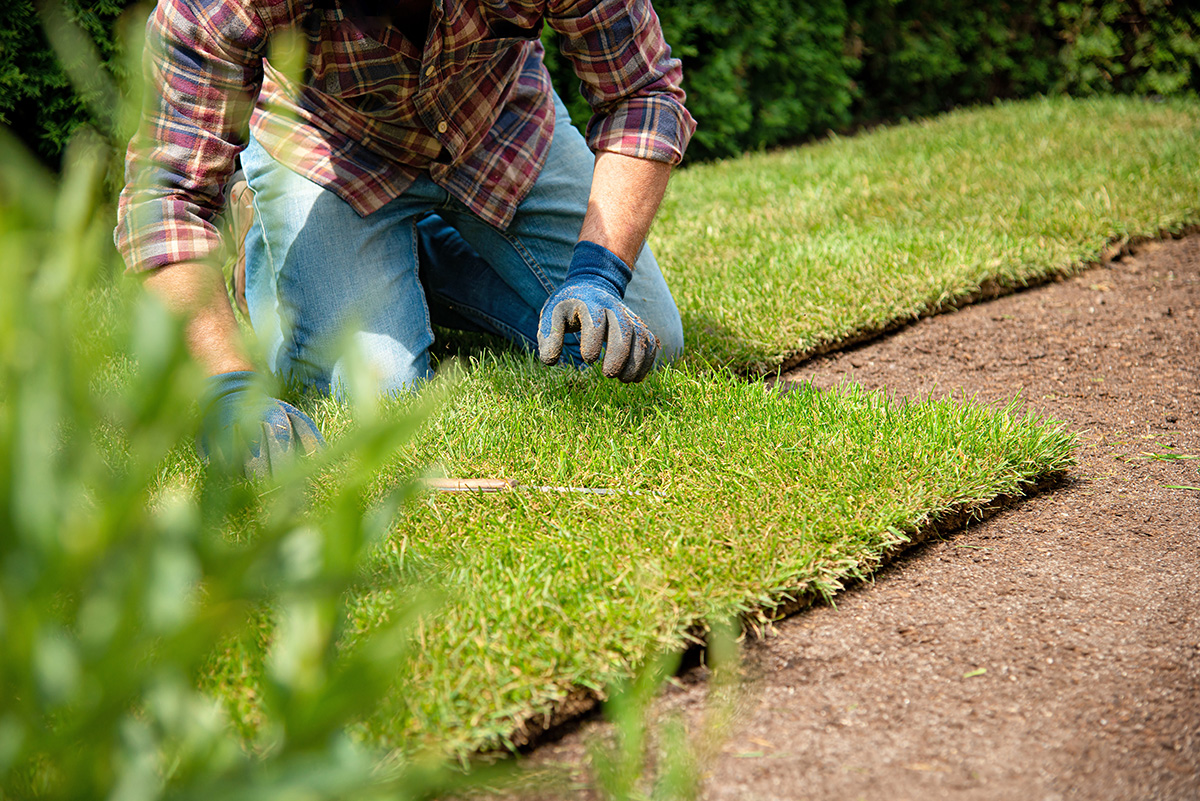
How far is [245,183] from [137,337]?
2345 millimetres

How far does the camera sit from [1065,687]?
1425 mm

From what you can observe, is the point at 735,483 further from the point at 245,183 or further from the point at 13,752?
the point at 245,183

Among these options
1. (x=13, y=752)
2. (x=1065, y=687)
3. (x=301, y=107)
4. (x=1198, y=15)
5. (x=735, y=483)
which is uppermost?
(x=1198, y=15)

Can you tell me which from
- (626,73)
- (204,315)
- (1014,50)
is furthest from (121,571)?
(1014,50)

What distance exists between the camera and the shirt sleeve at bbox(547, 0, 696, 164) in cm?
220

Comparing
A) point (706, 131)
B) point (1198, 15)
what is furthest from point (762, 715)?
point (1198, 15)

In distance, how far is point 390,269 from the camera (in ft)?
8.61

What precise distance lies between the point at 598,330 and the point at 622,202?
1.46 feet

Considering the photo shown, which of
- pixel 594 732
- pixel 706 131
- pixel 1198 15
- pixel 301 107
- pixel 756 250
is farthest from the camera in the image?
pixel 1198 15

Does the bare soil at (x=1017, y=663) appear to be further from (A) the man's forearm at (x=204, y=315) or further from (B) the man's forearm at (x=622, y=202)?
(A) the man's forearm at (x=204, y=315)

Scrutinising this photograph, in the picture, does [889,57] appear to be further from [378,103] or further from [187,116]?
[187,116]

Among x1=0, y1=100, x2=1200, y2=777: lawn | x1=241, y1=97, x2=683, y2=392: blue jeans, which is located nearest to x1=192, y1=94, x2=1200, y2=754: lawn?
x1=0, y1=100, x2=1200, y2=777: lawn

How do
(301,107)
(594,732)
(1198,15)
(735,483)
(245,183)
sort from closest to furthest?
(594,732) → (735,483) → (301,107) → (245,183) → (1198,15)

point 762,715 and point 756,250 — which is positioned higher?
point 756,250
